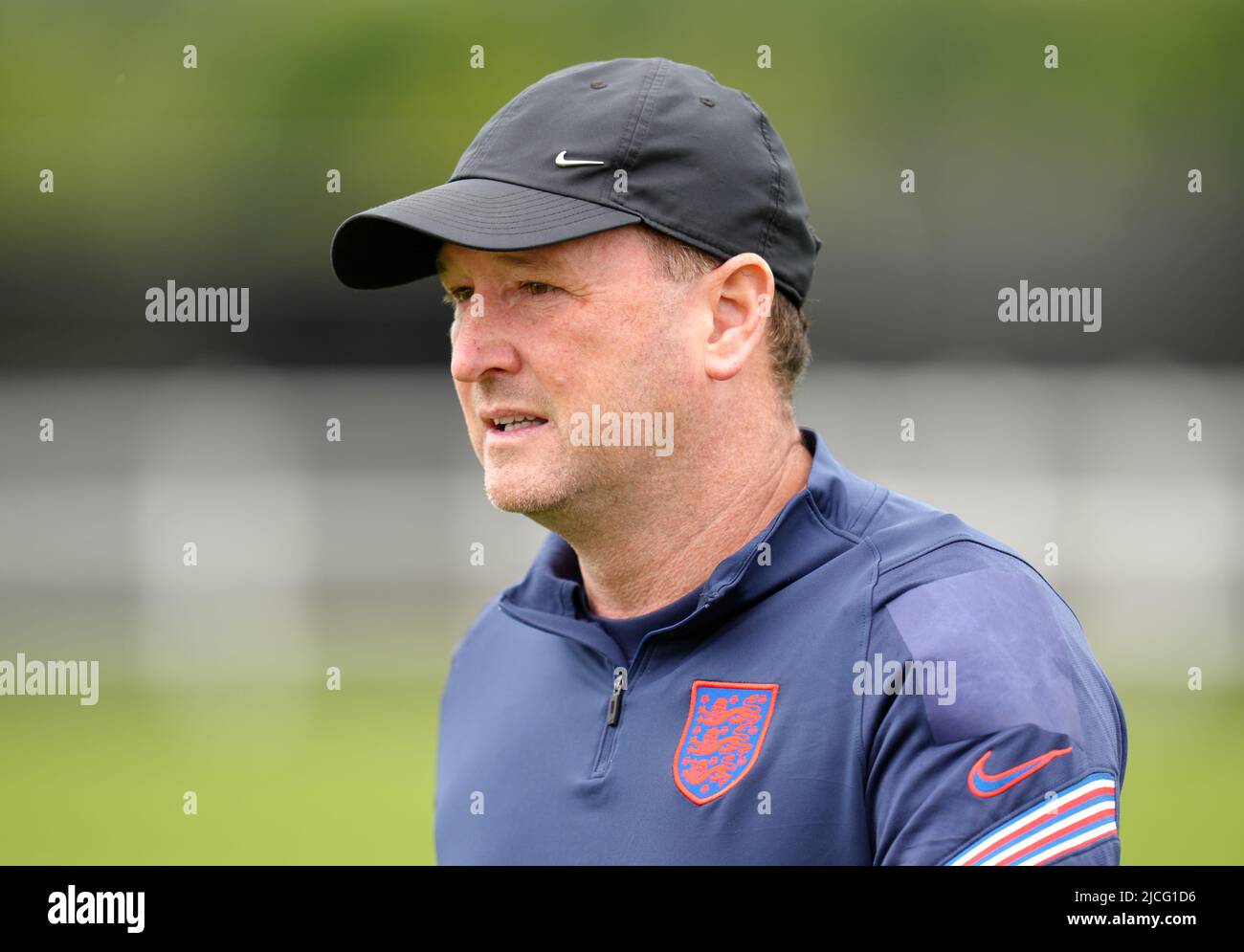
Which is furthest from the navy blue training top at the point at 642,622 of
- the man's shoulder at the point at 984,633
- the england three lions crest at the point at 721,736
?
the man's shoulder at the point at 984,633

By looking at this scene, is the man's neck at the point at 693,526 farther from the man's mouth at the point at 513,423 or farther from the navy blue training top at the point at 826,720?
the man's mouth at the point at 513,423

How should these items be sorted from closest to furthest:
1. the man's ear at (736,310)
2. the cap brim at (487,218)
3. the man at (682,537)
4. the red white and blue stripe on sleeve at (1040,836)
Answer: the red white and blue stripe on sleeve at (1040,836) < the man at (682,537) < the cap brim at (487,218) < the man's ear at (736,310)

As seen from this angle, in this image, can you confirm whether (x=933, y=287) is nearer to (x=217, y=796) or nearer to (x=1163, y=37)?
(x=1163, y=37)

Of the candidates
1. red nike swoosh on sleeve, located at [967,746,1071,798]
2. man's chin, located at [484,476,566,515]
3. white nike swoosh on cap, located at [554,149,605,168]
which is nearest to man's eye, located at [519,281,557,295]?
white nike swoosh on cap, located at [554,149,605,168]

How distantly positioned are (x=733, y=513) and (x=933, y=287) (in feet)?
31.2

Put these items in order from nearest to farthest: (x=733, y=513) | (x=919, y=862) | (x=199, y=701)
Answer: (x=919, y=862), (x=733, y=513), (x=199, y=701)

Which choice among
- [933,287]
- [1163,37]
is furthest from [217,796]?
[1163,37]

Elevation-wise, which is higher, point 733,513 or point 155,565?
point 733,513

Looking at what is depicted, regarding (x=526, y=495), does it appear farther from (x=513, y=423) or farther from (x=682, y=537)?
(x=682, y=537)

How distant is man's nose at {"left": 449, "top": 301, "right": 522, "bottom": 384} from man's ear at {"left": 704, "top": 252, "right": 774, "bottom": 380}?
0.96 feet

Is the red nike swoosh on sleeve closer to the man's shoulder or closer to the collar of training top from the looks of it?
the man's shoulder

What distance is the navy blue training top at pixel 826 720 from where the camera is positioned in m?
A: 1.64

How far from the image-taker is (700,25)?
12.6 metres

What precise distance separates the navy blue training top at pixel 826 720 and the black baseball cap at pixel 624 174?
0.39m
